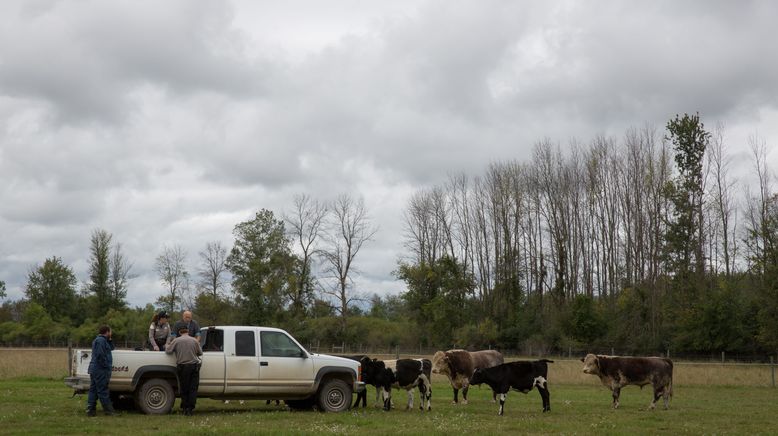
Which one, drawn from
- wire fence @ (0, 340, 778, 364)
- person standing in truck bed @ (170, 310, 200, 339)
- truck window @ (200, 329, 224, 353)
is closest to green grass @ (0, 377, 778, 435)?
truck window @ (200, 329, 224, 353)

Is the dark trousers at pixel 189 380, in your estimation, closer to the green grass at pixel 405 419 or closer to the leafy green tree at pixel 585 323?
the green grass at pixel 405 419

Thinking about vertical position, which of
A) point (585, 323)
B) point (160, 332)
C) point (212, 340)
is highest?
point (160, 332)

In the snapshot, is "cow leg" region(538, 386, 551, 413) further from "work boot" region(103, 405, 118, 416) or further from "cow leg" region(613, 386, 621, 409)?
"work boot" region(103, 405, 118, 416)

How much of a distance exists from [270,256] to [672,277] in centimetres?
3406

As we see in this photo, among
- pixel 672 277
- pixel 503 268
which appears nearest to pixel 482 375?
pixel 672 277

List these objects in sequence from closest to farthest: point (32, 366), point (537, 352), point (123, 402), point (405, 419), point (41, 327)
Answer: point (405, 419)
point (123, 402)
point (32, 366)
point (537, 352)
point (41, 327)

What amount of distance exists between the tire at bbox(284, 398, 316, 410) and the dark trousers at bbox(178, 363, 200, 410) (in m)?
2.97

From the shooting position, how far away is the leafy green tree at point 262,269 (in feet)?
208

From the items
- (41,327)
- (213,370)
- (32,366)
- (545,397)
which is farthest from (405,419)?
(41,327)

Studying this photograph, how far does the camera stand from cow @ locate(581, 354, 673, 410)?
18.6 meters

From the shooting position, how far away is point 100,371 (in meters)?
14.4

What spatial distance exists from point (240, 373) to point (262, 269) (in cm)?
4914

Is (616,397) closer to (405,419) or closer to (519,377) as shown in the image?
(519,377)

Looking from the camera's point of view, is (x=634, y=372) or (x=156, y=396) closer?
(x=156, y=396)
